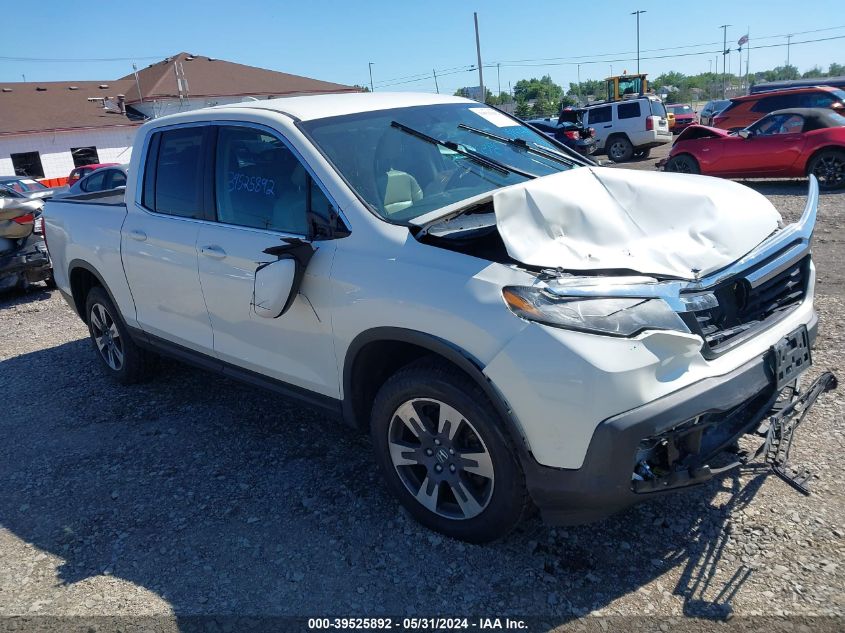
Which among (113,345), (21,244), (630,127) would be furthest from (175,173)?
(630,127)

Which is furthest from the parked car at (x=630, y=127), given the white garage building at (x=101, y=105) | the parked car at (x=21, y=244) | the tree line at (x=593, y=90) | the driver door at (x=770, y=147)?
the tree line at (x=593, y=90)

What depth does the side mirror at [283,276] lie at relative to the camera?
3.26 metres

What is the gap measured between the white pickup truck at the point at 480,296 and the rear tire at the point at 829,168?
10.3 metres

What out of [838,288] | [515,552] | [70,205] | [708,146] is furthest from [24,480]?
[708,146]

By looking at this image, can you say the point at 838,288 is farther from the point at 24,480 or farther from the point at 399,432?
the point at 24,480

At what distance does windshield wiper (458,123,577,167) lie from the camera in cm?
408

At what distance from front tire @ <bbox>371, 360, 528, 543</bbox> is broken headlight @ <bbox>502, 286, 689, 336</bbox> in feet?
1.45

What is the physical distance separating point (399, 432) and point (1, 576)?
1.97 m

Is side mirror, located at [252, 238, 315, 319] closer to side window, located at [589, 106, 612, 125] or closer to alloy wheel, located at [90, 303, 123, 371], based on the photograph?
alloy wheel, located at [90, 303, 123, 371]

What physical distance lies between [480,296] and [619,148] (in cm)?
2293

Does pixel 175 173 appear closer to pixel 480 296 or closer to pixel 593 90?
pixel 480 296

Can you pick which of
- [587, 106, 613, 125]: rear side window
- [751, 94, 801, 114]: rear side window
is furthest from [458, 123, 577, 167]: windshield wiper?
[587, 106, 613, 125]: rear side window

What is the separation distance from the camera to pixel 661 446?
2.64m

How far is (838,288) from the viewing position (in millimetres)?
6320
